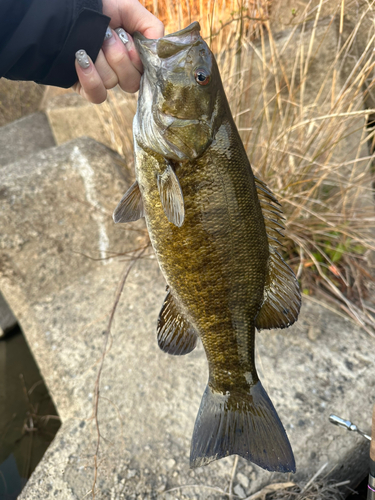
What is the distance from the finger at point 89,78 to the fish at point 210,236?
182 millimetres

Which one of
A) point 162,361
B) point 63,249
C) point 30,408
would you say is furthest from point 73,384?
point 63,249

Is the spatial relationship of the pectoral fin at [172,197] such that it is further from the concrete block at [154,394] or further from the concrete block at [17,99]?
the concrete block at [17,99]

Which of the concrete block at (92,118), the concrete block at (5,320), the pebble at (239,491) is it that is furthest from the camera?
the concrete block at (5,320)

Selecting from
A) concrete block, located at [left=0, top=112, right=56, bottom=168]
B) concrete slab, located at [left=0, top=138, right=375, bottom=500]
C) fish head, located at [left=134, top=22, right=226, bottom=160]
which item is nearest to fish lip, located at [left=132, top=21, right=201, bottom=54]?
fish head, located at [left=134, top=22, right=226, bottom=160]

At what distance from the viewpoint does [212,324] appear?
4.04 ft

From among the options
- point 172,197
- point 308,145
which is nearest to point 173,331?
point 172,197

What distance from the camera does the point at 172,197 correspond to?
105 cm

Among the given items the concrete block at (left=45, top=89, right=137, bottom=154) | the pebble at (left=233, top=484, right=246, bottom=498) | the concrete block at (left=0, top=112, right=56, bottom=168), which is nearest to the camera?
the pebble at (left=233, top=484, right=246, bottom=498)

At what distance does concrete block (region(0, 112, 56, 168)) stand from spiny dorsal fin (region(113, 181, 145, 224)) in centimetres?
367

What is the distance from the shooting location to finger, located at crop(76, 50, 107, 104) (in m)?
1.16

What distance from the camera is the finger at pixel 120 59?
3.91 feet

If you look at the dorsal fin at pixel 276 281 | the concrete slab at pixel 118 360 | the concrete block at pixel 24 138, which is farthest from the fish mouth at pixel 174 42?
the concrete block at pixel 24 138

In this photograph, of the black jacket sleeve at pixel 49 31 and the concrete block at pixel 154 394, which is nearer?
the black jacket sleeve at pixel 49 31

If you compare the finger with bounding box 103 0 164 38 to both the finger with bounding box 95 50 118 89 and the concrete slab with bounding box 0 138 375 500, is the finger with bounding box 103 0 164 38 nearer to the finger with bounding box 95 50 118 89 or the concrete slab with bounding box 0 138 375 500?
the finger with bounding box 95 50 118 89
